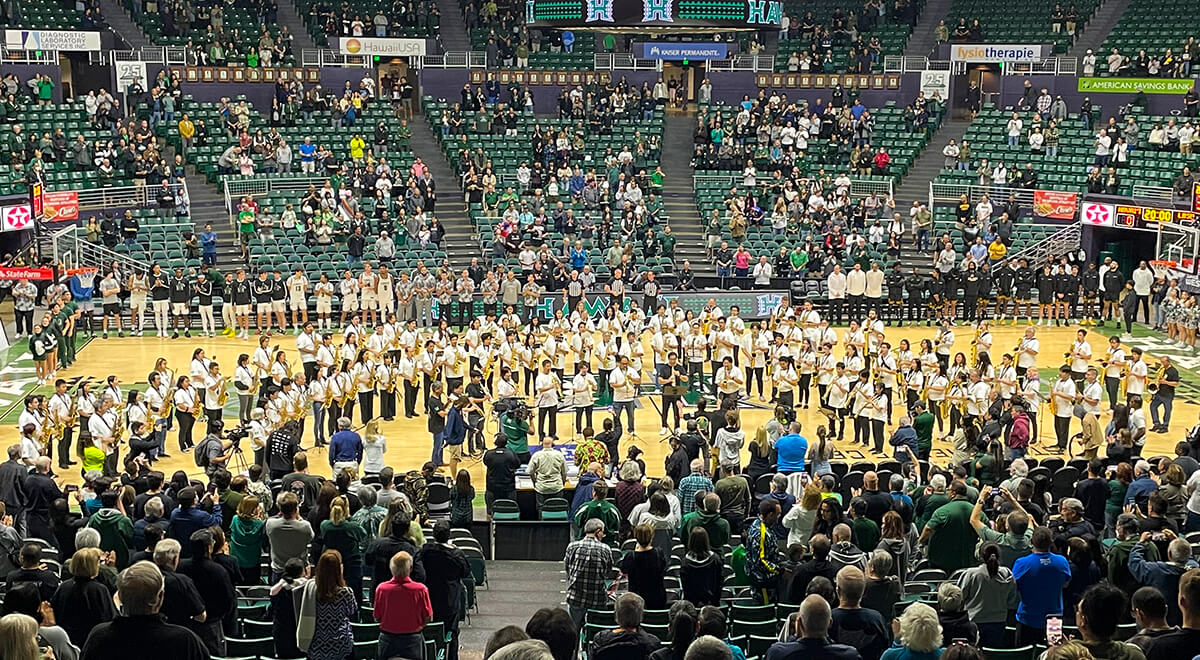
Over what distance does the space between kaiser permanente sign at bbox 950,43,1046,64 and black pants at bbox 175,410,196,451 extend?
30.6 meters

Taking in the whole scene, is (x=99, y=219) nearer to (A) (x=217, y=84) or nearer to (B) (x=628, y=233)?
(A) (x=217, y=84)

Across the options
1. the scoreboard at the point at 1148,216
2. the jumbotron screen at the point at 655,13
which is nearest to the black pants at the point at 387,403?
the jumbotron screen at the point at 655,13

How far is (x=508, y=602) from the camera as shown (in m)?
15.1

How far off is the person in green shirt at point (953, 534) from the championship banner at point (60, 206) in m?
27.5

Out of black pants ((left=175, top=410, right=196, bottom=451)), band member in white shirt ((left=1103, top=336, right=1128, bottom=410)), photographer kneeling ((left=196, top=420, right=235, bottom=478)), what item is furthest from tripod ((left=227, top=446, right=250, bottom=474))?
band member in white shirt ((left=1103, top=336, right=1128, bottom=410))

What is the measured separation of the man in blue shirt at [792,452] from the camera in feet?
58.1

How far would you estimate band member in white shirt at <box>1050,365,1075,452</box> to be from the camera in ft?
74.4

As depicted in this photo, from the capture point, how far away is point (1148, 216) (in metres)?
34.6

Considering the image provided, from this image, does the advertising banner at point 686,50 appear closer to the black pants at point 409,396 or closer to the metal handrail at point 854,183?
the metal handrail at point 854,183

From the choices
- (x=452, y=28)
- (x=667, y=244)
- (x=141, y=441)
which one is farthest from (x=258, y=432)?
(x=452, y=28)

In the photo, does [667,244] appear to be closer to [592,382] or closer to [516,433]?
[592,382]

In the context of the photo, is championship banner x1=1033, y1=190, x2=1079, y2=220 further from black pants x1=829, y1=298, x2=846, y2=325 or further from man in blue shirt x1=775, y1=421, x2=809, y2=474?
man in blue shirt x1=775, y1=421, x2=809, y2=474

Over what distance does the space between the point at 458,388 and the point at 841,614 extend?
15.8 meters

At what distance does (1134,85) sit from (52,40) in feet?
106
